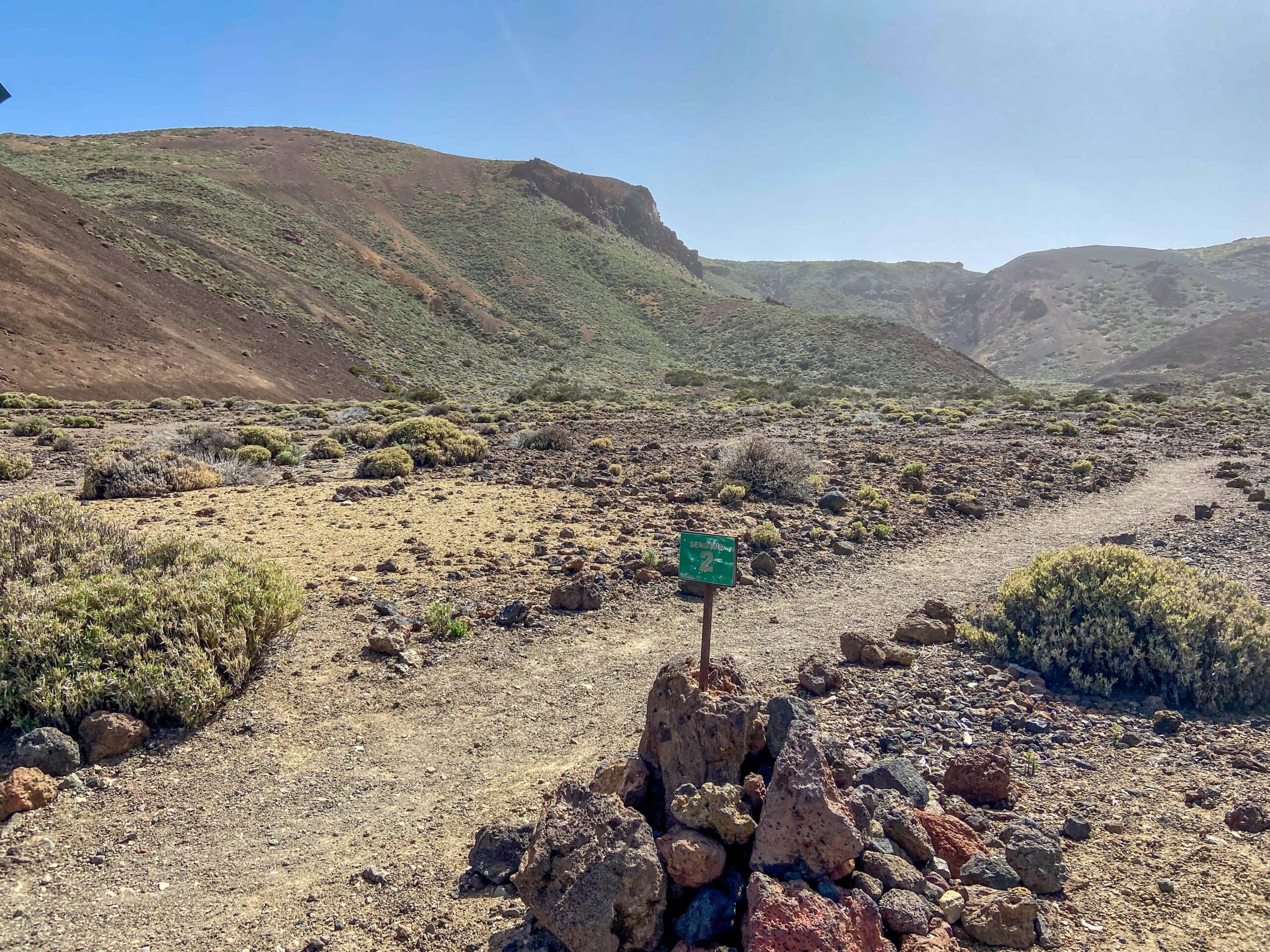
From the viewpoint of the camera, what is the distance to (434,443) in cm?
1484

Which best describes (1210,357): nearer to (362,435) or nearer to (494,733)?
(362,435)

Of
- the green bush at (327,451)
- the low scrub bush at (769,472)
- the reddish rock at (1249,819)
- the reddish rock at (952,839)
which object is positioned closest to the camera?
the reddish rock at (952,839)

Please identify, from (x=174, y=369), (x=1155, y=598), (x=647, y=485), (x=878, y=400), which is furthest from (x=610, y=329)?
(x=1155, y=598)

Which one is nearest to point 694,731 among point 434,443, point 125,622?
point 125,622

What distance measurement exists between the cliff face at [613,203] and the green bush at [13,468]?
78.1 m

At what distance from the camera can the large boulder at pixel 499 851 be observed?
3.36 m

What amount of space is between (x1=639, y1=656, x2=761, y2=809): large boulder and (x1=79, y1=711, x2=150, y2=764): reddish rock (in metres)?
3.38

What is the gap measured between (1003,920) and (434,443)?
13679mm

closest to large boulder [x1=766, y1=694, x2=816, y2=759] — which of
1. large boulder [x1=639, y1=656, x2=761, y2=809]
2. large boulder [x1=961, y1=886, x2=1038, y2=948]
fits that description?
large boulder [x1=639, y1=656, x2=761, y2=809]

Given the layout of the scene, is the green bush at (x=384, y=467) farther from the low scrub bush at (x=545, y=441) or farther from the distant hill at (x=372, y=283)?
Answer: the distant hill at (x=372, y=283)

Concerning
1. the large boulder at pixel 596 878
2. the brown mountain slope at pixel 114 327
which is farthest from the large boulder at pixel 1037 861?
the brown mountain slope at pixel 114 327

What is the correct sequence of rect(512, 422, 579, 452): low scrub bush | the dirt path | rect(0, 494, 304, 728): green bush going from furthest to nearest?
rect(512, 422, 579, 452): low scrub bush, rect(0, 494, 304, 728): green bush, the dirt path

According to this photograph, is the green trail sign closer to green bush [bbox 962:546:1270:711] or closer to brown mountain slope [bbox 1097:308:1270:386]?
green bush [bbox 962:546:1270:711]

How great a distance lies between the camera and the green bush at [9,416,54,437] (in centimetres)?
1694
